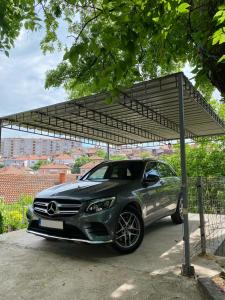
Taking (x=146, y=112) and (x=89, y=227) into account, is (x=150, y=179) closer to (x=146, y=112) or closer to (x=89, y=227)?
(x=89, y=227)

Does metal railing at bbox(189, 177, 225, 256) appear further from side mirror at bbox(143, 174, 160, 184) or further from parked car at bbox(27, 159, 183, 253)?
parked car at bbox(27, 159, 183, 253)

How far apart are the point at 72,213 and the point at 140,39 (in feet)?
9.58

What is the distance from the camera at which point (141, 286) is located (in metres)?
3.68

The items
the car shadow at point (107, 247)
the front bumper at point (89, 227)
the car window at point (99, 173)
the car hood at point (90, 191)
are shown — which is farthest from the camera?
the car window at point (99, 173)

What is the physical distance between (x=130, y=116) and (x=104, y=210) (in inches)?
143

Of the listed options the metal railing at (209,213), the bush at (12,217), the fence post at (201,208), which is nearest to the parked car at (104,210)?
the metal railing at (209,213)

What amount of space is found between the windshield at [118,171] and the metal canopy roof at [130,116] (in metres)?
1.30

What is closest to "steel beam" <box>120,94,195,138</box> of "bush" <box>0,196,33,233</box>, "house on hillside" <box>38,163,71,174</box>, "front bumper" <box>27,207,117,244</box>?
"front bumper" <box>27,207,117,244</box>

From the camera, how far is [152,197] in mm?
6012

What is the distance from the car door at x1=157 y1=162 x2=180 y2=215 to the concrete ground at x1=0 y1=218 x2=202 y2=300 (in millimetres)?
1036

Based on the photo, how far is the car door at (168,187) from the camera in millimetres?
6691

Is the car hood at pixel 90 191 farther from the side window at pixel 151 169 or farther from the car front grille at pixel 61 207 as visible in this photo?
the side window at pixel 151 169

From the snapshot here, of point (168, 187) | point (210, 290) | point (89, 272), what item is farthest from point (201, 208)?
point (168, 187)

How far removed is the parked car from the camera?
15.0ft
